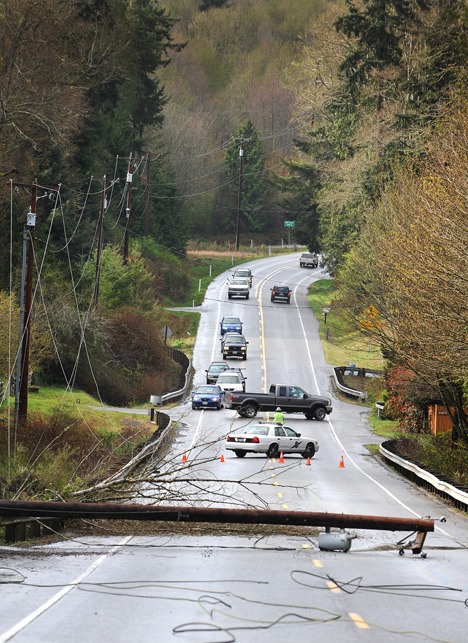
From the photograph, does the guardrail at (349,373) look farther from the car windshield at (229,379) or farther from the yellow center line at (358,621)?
the yellow center line at (358,621)

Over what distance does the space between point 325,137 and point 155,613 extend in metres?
94.0

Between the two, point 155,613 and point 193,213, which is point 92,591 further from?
point 193,213

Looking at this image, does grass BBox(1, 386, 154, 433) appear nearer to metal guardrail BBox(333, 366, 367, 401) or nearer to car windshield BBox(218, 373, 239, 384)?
car windshield BBox(218, 373, 239, 384)

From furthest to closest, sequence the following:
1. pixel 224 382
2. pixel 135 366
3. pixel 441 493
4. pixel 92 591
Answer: pixel 135 366
pixel 224 382
pixel 441 493
pixel 92 591

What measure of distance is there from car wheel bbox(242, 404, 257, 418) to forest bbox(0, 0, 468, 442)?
21.3 feet

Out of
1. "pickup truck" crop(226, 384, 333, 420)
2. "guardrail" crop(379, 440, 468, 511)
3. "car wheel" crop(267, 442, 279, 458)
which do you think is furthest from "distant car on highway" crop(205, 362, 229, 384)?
"car wheel" crop(267, 442, 279, 458)

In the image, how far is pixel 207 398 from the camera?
59.2m

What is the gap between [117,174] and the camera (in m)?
99.3

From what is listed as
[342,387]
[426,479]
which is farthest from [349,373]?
[426,479]

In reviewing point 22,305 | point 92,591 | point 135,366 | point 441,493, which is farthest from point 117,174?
point 92,591

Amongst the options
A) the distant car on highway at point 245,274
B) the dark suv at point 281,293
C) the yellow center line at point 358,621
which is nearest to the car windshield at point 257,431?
the yellow center line at point 358,621

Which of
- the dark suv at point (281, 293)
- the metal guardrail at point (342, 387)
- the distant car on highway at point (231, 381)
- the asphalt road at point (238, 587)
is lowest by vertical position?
the metal guardrail at point (342, 387)

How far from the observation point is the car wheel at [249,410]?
56594 millimetres

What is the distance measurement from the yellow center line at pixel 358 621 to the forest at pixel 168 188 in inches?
700
